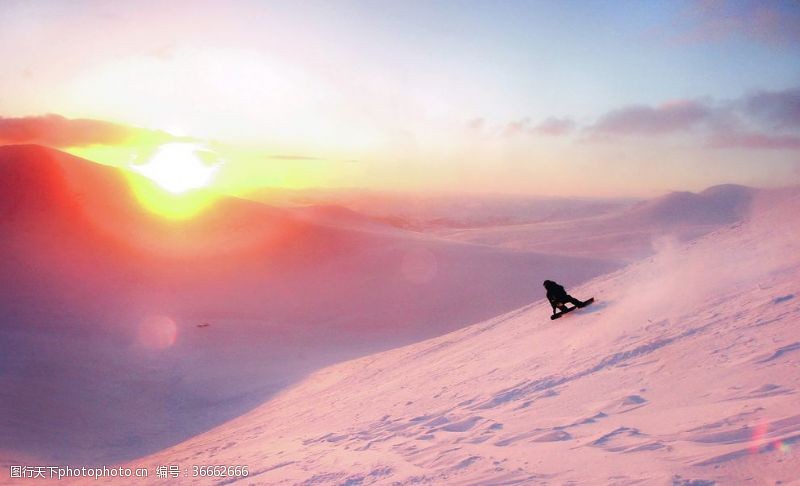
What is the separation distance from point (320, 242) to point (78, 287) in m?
12.4

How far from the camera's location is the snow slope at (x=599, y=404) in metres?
3.63

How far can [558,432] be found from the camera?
14.3ft

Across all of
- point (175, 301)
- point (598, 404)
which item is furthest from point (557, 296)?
point (175, 301)

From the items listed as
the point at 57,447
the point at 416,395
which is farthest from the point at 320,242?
the point at 416,395

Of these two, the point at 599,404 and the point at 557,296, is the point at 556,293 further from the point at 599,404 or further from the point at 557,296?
the point at 599,404

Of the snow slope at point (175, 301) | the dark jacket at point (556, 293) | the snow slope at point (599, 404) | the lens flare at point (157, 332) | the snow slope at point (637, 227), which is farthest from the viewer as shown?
the snow slope at point (637, 227)

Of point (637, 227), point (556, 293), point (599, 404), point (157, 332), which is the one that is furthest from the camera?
point (637, 227)

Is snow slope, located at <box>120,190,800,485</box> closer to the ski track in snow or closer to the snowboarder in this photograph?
the ski track in snow

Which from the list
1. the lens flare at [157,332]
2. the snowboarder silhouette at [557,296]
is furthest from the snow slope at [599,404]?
the lens flare at [157,332]

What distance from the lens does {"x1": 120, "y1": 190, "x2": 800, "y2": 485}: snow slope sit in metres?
3.63

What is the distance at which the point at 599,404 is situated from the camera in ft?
15.4

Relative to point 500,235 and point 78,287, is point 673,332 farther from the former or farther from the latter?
point 500,235

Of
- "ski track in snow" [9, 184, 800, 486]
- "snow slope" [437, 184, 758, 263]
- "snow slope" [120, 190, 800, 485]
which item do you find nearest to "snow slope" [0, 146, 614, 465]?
"ski track in snow" [9, 184, 800, 486]

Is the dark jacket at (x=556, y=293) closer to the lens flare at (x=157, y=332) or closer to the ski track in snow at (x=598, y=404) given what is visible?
the ski track in snow at (x=598, y=404)
